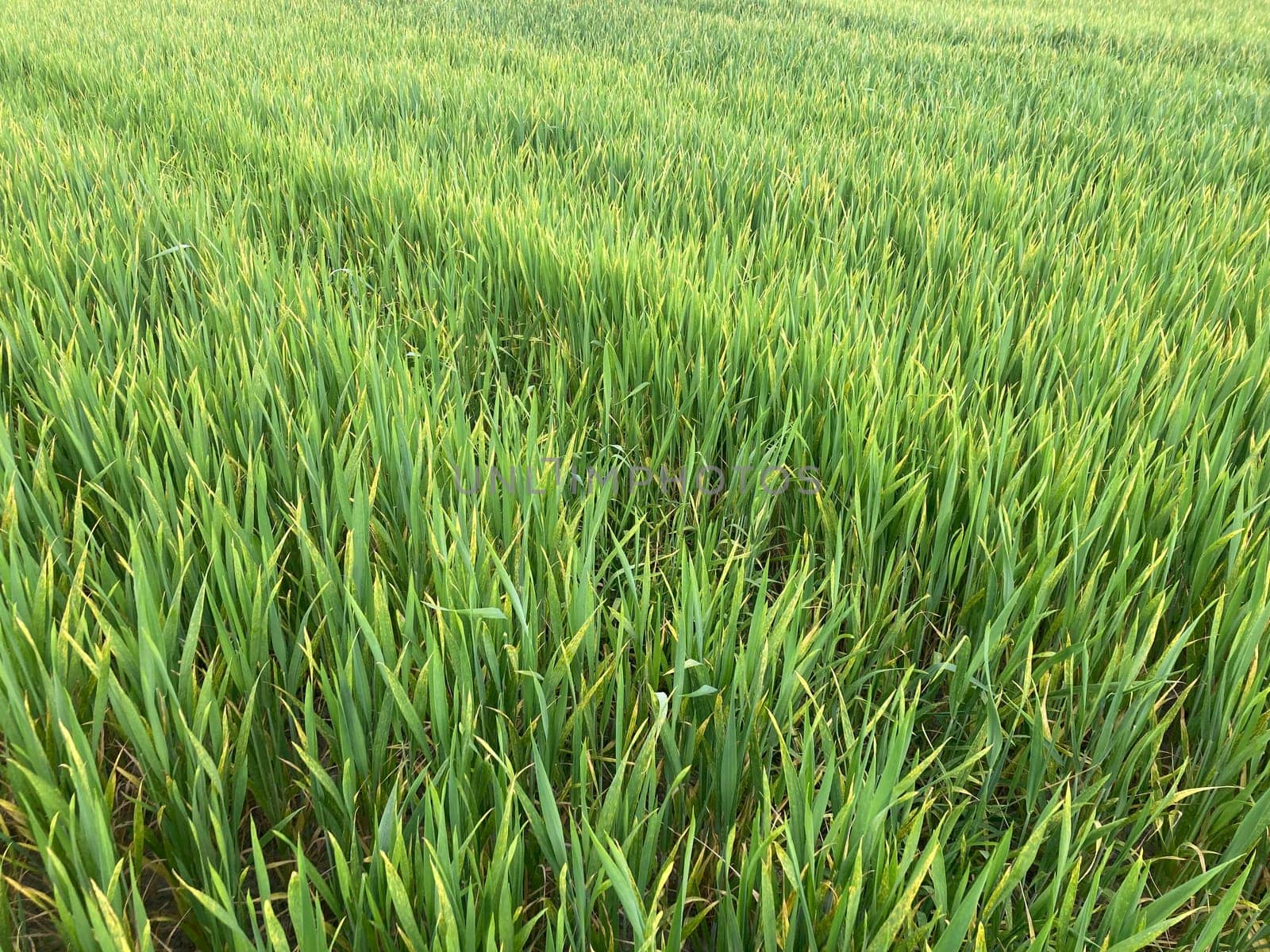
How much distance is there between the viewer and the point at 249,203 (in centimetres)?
200

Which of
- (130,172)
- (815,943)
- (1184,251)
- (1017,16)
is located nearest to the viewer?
(815,943)

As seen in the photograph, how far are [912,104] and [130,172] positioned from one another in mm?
2944

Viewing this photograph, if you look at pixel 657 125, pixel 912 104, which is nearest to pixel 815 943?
pixel 657 125

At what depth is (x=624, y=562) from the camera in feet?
2.48

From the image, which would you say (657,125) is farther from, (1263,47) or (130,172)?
(1263,47)

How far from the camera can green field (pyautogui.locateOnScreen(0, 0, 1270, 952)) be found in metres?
0.59

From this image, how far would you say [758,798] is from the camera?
0.71m

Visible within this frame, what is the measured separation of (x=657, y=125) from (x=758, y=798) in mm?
2607

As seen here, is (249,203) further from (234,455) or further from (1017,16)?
(1017,16)

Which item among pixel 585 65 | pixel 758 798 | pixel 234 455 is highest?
pixel 585 65

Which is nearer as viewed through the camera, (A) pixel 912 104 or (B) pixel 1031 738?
(B) pixel 1031 738

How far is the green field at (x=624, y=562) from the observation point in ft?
1.93

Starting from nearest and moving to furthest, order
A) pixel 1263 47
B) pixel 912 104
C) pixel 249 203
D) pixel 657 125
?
pixel 249 203 → pixel 657 125 → pixel 912 104 → pixel 1263 47

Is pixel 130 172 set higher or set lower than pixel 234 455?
higher
